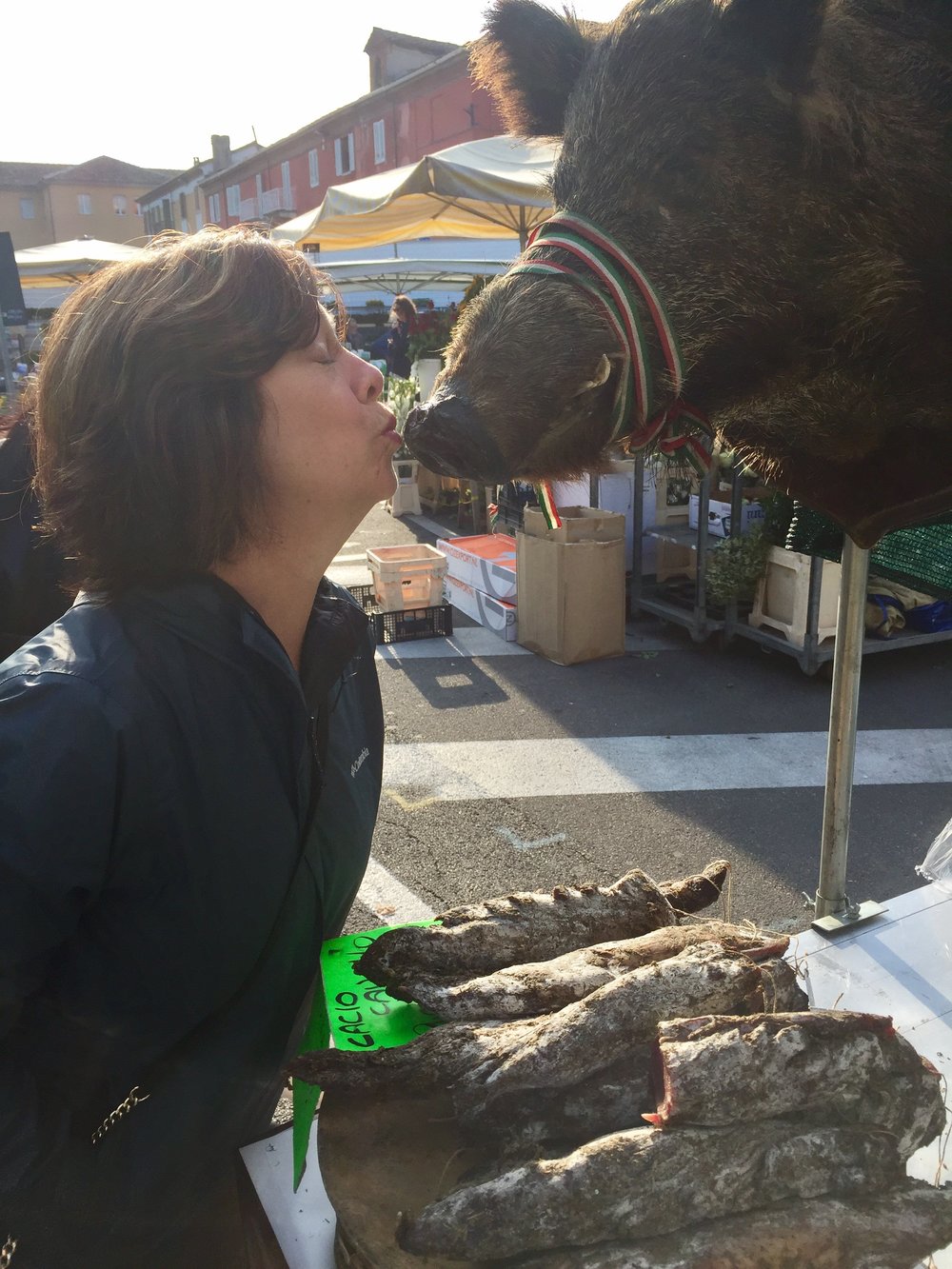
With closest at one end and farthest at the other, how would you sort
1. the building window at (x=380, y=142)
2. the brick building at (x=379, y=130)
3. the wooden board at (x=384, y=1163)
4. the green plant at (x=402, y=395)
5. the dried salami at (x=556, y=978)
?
1. the wooden board at (x=384, y=1163)
2. the dried salami at (x=556, y=978)
3. the green plant at (x=402, y=395)
4. the brick building at (x=379, y=130)
5. the building window at (x=380, y=142)

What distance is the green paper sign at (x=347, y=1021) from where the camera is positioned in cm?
119

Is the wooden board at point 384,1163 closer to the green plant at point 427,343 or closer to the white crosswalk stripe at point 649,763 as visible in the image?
the white crosswalk stripe at point 649,763

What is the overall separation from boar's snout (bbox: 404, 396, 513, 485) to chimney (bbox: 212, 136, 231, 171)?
46843mm

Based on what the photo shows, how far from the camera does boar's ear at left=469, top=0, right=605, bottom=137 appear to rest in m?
1.12

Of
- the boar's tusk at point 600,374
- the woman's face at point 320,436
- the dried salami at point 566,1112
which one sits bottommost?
the dried salami at point 566,1112

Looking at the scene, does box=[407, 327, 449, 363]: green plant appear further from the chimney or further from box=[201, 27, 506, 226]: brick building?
the chimney

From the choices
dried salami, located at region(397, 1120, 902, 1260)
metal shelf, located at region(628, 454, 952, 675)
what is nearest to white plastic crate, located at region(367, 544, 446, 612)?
metal shelf, located at region(628, 454, 952, 675)

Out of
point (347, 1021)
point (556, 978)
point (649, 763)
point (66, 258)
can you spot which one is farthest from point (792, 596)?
point (66, 258)

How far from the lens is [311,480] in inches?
49.5

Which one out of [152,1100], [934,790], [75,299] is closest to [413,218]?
[934,790]

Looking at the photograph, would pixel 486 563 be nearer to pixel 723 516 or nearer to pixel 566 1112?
pixel 723 516

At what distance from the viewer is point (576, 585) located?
18.1ft

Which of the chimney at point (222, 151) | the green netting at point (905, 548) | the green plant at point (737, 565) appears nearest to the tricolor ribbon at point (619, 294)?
the green netting at point (905, 548)

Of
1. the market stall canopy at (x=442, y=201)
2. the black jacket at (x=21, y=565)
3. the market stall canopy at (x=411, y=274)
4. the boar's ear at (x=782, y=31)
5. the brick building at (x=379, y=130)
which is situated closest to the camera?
the boar's ear at (x=782, y=31)
